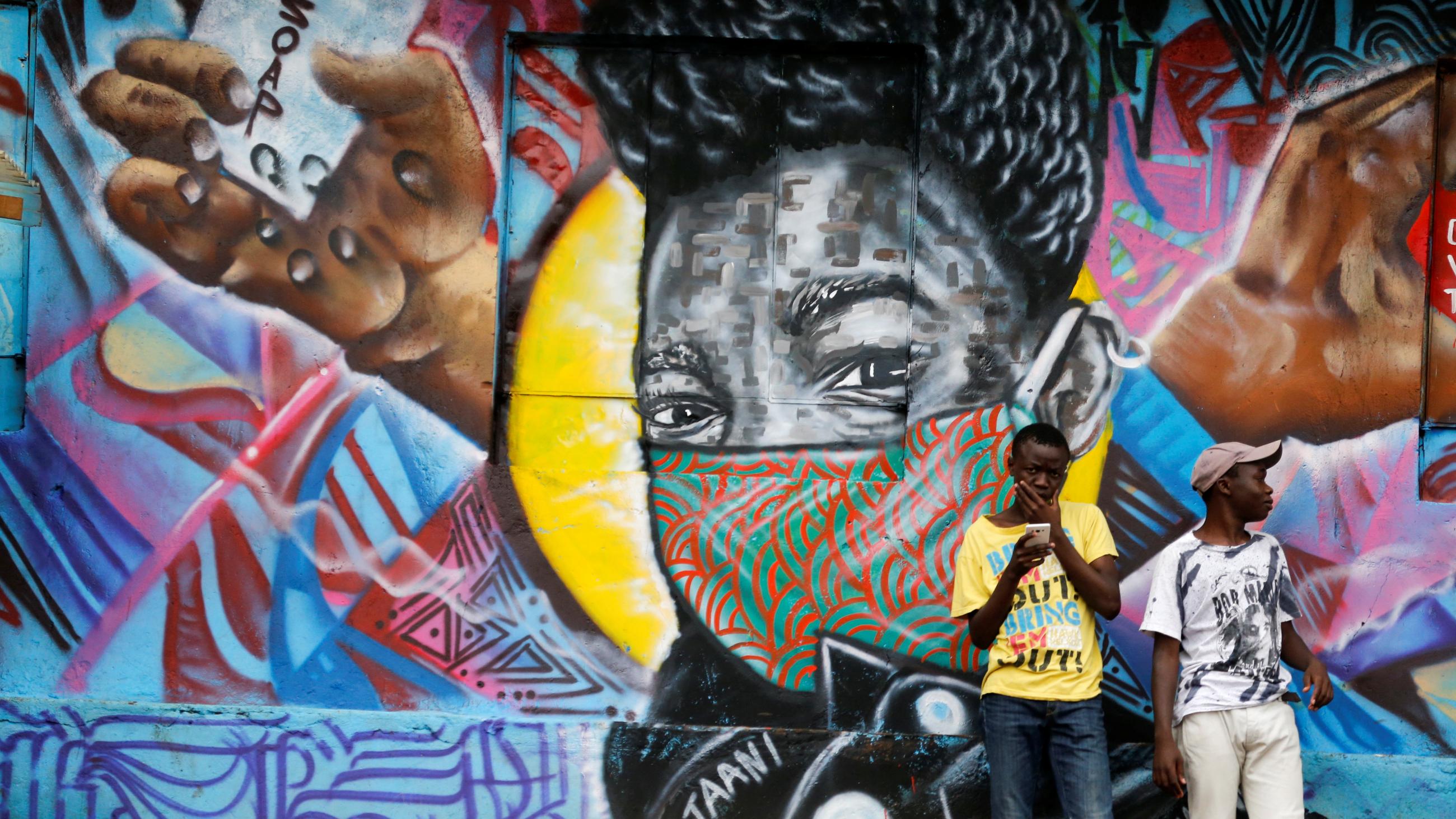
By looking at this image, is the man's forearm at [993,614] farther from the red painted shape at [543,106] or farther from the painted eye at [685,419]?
the red painted shape at [543,106]

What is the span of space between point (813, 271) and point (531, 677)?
1.98 metres

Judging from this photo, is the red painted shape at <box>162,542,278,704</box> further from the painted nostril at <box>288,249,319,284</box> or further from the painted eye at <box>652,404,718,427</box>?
the painted eye at <box>652,404,718,427</box>

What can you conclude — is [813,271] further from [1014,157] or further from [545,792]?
[545,792]

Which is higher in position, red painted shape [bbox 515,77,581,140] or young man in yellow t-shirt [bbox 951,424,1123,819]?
red painted shape [bbox 515,77,581,140]

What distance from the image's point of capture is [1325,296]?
4.43m

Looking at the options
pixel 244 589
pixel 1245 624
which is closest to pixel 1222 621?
pixel 1245 624

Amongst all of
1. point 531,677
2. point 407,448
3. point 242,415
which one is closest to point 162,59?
point 242,415

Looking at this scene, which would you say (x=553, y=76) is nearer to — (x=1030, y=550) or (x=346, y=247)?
(x=346, y=247)

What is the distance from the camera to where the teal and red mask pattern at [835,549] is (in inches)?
175

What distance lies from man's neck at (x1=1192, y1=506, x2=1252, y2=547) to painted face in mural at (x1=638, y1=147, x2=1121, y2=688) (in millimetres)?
769

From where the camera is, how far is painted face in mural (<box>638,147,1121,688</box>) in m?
4.45

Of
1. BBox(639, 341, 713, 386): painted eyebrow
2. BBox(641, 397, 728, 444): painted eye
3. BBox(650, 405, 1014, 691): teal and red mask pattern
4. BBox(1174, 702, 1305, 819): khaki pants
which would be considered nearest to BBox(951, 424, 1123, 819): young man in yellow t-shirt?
BBox(1174, 702, 1305, 819): khaki pants

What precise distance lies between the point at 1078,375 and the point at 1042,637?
1.21 metres

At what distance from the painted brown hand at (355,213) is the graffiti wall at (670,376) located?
0.02 m
